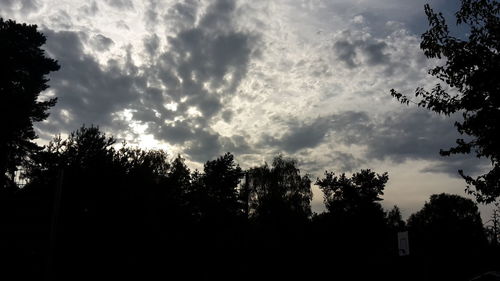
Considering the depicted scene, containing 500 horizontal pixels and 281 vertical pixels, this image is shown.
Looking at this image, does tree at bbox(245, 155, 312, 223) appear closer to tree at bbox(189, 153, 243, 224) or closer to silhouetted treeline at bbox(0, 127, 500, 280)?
tree at bbox(189, 153, 243, 224)

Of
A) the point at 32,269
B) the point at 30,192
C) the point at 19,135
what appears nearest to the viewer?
the point at 32,269

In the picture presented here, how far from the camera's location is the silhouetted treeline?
14.2m

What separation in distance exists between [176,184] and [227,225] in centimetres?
360

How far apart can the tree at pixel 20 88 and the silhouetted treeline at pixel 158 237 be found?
4.47 m

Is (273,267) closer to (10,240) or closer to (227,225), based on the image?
(227,225)

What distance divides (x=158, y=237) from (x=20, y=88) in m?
21.3

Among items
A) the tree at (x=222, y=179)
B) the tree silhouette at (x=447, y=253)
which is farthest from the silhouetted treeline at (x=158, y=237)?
the tree at (x=222, y=179)

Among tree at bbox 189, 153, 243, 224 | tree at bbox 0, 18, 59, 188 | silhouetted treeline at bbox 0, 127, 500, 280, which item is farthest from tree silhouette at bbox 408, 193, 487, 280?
tree at bbox 0, 18, 59, 188

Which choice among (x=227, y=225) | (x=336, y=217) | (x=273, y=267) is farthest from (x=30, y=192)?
(x=336, y=217)

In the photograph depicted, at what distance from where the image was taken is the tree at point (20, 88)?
87.5 ft

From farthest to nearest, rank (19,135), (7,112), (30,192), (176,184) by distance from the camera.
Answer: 1. (19,135)
2. (7,112)
3. (176,184)
4. (30,192)

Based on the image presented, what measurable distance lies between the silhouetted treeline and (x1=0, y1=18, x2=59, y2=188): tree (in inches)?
176

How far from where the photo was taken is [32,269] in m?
13.2

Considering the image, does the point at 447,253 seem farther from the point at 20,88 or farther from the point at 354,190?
the point at 20,88
